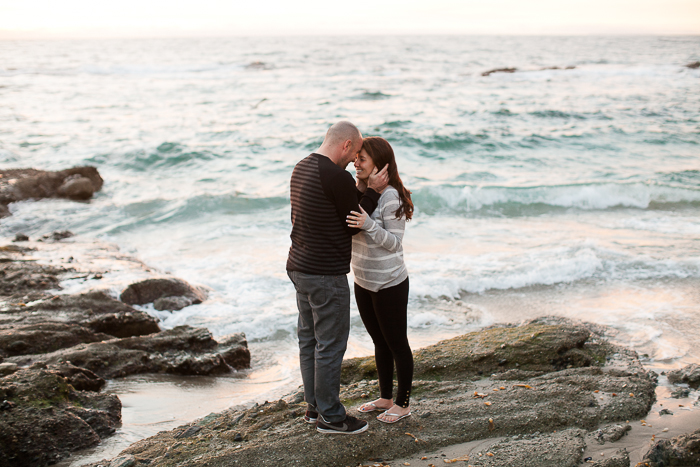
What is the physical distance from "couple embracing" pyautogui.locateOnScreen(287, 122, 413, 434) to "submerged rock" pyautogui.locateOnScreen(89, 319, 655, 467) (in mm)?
211

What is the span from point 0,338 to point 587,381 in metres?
5.28

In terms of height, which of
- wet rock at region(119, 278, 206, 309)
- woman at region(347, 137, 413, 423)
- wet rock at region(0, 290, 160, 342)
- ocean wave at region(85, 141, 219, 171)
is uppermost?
woman at region(347, 137, 413, 423)

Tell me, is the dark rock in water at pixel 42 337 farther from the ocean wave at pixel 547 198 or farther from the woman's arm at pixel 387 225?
the ocean wave at pixel 547 198

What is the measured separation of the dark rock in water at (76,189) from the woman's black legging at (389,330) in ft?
38.8

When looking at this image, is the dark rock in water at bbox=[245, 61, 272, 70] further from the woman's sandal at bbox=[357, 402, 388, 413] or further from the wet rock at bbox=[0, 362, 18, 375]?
the woman's sandal at bbox=[357, 402, 388, 413]

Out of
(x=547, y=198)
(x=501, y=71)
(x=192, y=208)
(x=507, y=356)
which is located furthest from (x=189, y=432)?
(x=501, y=71)

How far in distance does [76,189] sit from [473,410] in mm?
12311

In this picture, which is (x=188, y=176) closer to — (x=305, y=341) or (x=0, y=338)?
(x=0, y=338)

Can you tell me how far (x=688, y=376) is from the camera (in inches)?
166

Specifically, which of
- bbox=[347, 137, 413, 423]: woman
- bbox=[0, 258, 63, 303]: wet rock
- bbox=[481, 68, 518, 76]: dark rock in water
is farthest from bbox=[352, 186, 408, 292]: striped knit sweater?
bbox=[481, 68, 518, 76]: dark rock in water

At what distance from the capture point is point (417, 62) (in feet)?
171

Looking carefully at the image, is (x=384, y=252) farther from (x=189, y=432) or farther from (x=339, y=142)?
(x=189, y=432)

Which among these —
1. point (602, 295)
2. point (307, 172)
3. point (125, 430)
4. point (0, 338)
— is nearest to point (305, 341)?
point (307, 172)

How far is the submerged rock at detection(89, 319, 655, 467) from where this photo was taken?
318 centimetres
